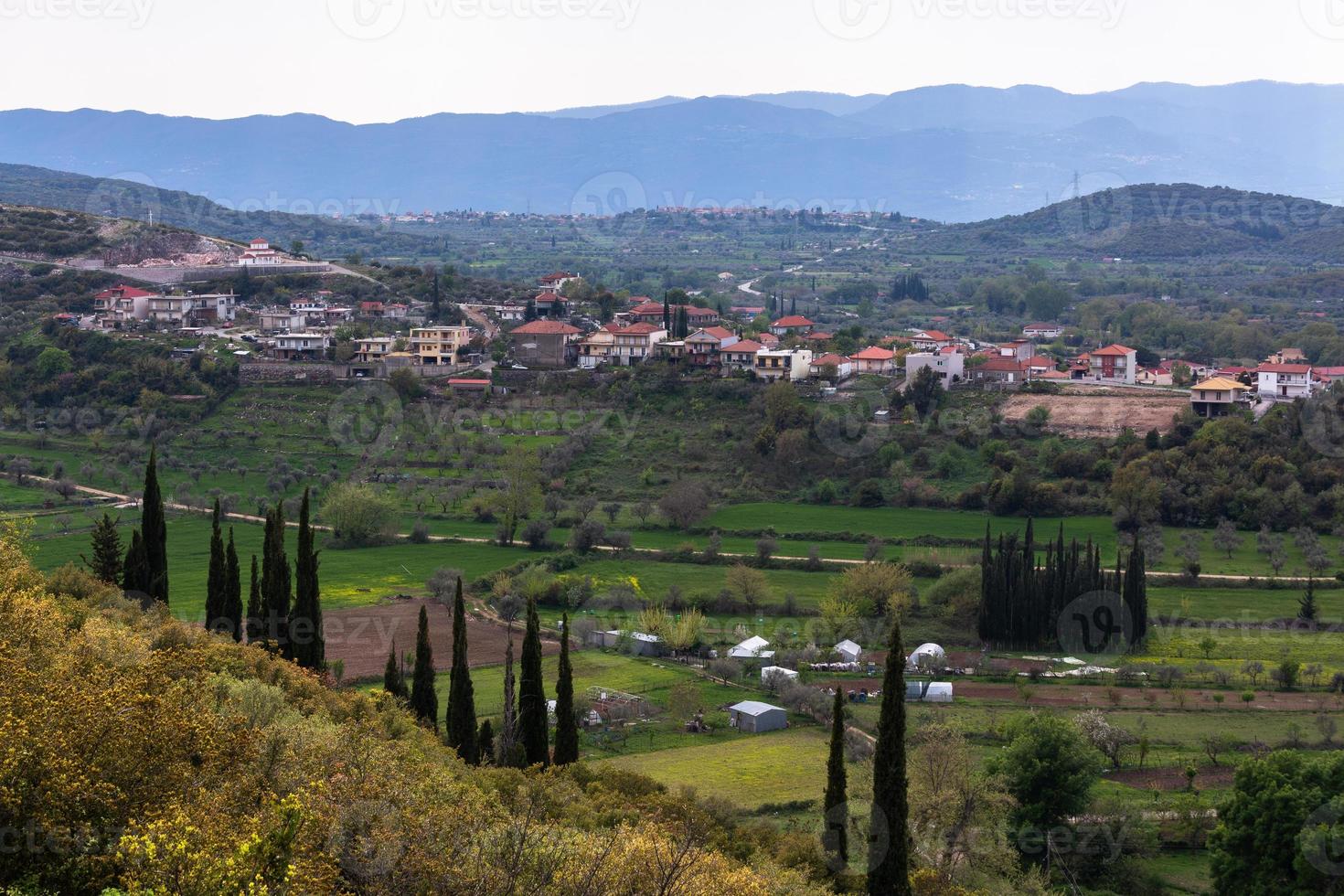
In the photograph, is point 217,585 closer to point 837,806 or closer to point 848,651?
point 837,806

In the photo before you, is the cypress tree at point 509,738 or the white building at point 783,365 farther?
the white building at point 783,365

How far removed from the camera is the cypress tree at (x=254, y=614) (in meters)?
32.5

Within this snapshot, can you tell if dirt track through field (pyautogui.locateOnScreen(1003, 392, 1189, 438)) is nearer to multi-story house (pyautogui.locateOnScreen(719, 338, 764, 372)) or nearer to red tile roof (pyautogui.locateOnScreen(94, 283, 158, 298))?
multi-story house (pyautogui.locateOnScreen(719, 338, 764, 372))

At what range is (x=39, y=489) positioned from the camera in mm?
58594

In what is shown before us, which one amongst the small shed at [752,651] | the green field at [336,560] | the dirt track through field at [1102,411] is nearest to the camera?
the small shed at [752,651]

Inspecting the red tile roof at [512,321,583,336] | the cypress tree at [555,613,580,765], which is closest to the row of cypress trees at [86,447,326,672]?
the cypress tree at [555,613,580,765]

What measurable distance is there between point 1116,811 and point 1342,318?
303 feet

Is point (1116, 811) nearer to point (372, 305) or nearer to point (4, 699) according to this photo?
point (4, 699)

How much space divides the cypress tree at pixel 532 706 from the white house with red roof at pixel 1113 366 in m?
53.8

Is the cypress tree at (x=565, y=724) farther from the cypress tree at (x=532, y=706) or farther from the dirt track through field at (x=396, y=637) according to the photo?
the dirt track through field at (x=396, y=637)

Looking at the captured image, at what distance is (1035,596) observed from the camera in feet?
142

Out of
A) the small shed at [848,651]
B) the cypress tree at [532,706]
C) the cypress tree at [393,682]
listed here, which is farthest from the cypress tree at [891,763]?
the small shed at [848,651]

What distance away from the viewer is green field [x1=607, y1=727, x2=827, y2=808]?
98.8 feet

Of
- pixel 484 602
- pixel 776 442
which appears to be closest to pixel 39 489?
pixel 484 602
